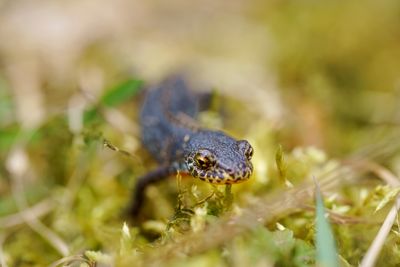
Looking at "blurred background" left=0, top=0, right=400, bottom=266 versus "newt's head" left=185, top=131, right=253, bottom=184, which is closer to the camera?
"newt's head" left=185, top=131, right=253, bottom=184

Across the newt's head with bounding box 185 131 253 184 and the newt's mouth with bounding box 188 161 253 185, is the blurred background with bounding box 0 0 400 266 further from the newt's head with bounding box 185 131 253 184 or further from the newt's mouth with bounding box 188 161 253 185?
the newt's mouth with bounding box 188 161 253 185

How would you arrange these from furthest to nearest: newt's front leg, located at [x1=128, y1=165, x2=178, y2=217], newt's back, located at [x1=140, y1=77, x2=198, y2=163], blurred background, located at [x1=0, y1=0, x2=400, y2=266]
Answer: newt's back, located at [x1=140, y1=77, x2=198, y2=163]
blurred background, located at [x1=0, y1=0, x2=400, y2=266]
newt's front leg, located at [x1=128, y1=165, x2=178, y2=217]

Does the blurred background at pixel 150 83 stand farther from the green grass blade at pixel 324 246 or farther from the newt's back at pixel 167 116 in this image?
the green grass blade at pixel 324 246

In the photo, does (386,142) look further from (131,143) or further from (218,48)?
(218,48)

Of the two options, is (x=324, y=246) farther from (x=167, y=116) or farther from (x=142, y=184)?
(x=167, y=116)

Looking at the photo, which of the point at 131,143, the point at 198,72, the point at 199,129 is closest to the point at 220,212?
the point at 199,129

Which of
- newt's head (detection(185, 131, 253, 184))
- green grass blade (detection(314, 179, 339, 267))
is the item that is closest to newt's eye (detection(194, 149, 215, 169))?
newt's head (detection(185, 131, 253, 184))

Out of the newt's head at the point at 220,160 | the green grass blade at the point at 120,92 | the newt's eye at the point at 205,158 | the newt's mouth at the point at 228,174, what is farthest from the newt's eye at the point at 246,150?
the green grass blade at the point at 120,92
